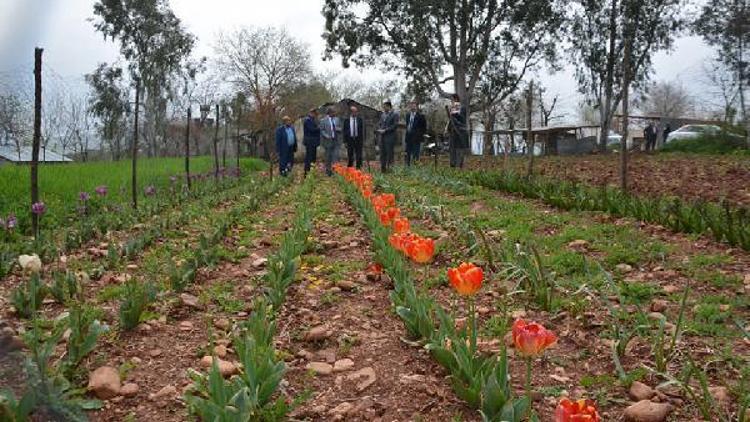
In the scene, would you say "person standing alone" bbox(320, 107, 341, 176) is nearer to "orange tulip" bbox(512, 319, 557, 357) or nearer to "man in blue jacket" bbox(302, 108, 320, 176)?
"man in blue jacket" bbox(302, 108, 320, 176)

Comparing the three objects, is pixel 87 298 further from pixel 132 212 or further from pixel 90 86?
pixel 90 86

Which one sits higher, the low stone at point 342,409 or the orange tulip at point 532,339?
the orange tulip at point 532,339

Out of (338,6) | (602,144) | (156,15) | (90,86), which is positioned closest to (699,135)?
(602,144)

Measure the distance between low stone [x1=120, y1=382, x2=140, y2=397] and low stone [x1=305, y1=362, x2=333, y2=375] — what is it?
2.32 feet

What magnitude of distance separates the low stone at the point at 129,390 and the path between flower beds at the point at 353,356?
60 cm

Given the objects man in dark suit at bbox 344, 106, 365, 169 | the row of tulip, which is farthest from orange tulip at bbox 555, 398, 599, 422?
man in dark suit at bbox 344, 106, 365, 169

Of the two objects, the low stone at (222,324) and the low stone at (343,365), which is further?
the low stone at (222,324)

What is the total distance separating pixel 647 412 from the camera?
2.23 meters

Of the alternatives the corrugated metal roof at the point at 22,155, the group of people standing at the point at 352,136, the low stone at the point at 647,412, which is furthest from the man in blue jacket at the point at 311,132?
the corrugated metal roof at the point at 22,155

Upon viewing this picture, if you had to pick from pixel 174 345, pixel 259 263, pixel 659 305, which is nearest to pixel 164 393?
pixel 174 345

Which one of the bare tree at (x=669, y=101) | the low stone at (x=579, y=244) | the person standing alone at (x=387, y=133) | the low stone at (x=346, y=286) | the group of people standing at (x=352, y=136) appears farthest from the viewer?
the bare tree at (x=669, y=101)

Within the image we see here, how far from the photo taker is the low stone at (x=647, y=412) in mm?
2219

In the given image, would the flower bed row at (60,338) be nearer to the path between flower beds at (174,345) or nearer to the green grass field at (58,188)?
the path between flower beds at (174,345)

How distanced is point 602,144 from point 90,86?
34.1 m
